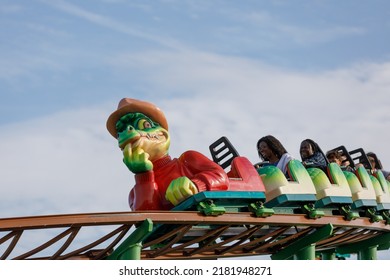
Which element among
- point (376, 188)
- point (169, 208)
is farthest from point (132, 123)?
point (376, 188)

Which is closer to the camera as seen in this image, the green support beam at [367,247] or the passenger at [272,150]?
the passenger at [272,150]

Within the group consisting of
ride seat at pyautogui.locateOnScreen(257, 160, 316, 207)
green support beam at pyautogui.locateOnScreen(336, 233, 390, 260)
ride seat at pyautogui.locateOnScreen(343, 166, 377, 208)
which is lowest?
ride seat at pyautogui.locateOnScreen(257, 160, 316, 207)

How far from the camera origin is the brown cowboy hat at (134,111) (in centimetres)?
1289

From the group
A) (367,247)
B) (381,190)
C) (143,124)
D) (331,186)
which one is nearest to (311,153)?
(331,186)

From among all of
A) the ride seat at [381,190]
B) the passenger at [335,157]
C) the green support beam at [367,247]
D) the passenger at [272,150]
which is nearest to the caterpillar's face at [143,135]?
the passenger at [272,150]

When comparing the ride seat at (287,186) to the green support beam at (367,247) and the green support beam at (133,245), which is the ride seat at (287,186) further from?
the green support beam at (367,247)

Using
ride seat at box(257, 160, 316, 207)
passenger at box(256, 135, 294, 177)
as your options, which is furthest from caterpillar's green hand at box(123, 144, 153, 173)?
passenger at box(256, 135, 294, 177)

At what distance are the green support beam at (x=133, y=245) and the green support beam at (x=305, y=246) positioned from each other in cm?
350

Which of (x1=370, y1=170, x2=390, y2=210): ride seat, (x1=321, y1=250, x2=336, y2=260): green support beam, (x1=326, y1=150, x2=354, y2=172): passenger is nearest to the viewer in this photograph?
(x1=370, y1=170, x2=390, y2=210): ride seat

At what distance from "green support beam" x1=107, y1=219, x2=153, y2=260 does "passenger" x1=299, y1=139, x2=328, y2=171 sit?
3958 millimetres

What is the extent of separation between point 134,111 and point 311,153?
340 cm

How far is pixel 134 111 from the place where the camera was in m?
12.9

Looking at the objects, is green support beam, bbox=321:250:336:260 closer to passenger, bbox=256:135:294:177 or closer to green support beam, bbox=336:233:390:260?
green support beam, bbox=336:233:390:260

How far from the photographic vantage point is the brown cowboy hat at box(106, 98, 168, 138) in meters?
12.9
